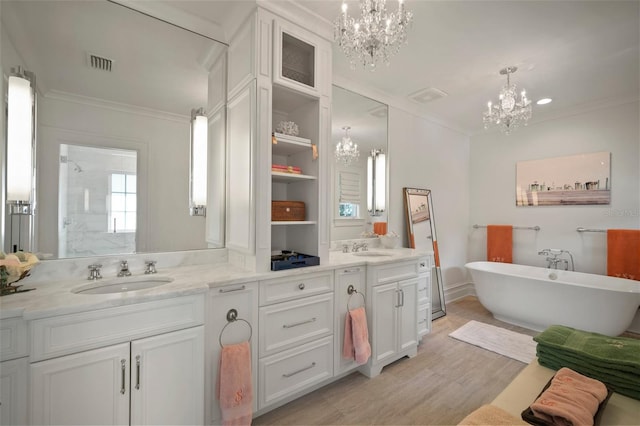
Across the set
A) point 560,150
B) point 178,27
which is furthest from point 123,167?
point 560,150

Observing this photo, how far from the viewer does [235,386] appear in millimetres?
1543

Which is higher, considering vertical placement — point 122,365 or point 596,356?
point 596,356

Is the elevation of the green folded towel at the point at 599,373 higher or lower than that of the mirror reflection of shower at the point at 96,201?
lower

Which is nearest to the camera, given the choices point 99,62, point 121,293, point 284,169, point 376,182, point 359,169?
point 121,293

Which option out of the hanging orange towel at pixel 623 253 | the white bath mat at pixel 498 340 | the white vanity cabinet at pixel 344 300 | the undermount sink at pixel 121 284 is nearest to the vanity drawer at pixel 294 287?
the white vanity cabinet at pixel 344 300

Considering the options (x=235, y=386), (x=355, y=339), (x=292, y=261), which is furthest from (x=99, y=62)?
(x=355, y=339)

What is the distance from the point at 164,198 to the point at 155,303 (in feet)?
2.81

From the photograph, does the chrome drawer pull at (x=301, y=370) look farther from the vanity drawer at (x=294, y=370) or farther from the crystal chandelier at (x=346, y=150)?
the crystal chandelier at (x=346, y=150)

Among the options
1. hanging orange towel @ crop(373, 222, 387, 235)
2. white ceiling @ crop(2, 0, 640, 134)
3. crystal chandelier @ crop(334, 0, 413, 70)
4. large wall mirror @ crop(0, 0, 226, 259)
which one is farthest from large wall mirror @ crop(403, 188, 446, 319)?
large wall mirror @ crop(0, 0, 226, 259)

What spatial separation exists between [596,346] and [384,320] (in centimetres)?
136

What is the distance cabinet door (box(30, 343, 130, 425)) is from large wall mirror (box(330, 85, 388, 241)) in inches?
75.9

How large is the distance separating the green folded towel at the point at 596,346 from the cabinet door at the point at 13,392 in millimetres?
2179

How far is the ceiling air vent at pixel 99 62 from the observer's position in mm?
1708

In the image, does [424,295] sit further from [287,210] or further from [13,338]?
[13,338]
